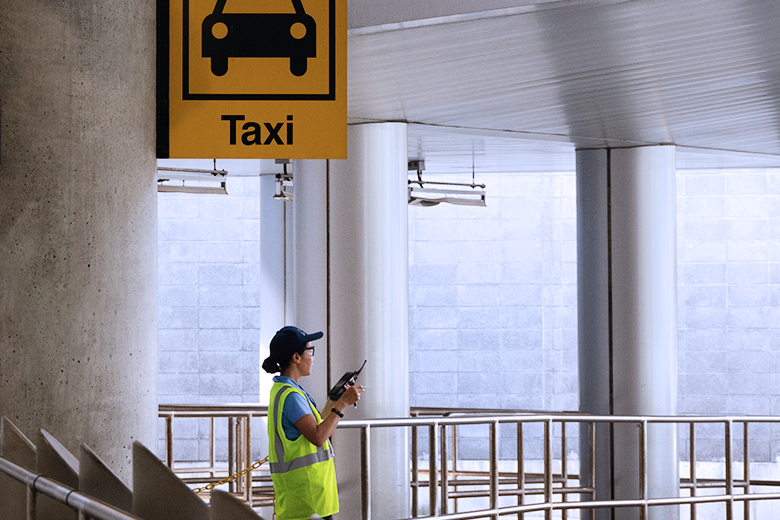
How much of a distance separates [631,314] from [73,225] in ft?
22.1

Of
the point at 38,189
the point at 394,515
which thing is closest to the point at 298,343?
the point at 38,189

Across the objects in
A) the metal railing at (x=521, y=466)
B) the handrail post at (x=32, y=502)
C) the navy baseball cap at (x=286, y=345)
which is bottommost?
the metal railing at (x=521, y=466)

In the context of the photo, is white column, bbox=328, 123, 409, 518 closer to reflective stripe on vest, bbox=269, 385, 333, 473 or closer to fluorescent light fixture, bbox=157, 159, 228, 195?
reflective stripe on vest, bbox=269, 385, 333, 473

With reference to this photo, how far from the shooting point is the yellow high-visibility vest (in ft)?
12.4

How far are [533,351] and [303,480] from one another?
9.69 meters

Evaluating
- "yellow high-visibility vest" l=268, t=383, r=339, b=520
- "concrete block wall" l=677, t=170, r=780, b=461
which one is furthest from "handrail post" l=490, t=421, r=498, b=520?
"concrete block wall" l=677, t=170, r=780, b=461

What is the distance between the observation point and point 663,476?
8508mm

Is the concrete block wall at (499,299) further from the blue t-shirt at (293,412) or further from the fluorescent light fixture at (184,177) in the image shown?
the blue t-shirt at (293,412)

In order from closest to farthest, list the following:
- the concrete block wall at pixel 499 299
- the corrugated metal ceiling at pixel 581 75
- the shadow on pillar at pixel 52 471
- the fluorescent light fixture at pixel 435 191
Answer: the shadow on pillar at pixel 52 471 < the corrugated metal ceiling at pixel 581 75 < the fluorescent light fixture at pixel 435 191 < the concrete block wall at pixel 499 299

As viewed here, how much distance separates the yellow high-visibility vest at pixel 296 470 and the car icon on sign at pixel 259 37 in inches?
56.2

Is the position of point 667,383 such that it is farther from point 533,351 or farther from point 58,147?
point 58,147

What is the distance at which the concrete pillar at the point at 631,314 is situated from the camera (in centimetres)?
855

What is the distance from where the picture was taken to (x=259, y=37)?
3521mm

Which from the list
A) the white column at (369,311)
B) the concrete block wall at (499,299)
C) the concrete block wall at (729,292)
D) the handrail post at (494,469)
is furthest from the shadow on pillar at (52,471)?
the concrete block wall at (729,292)
